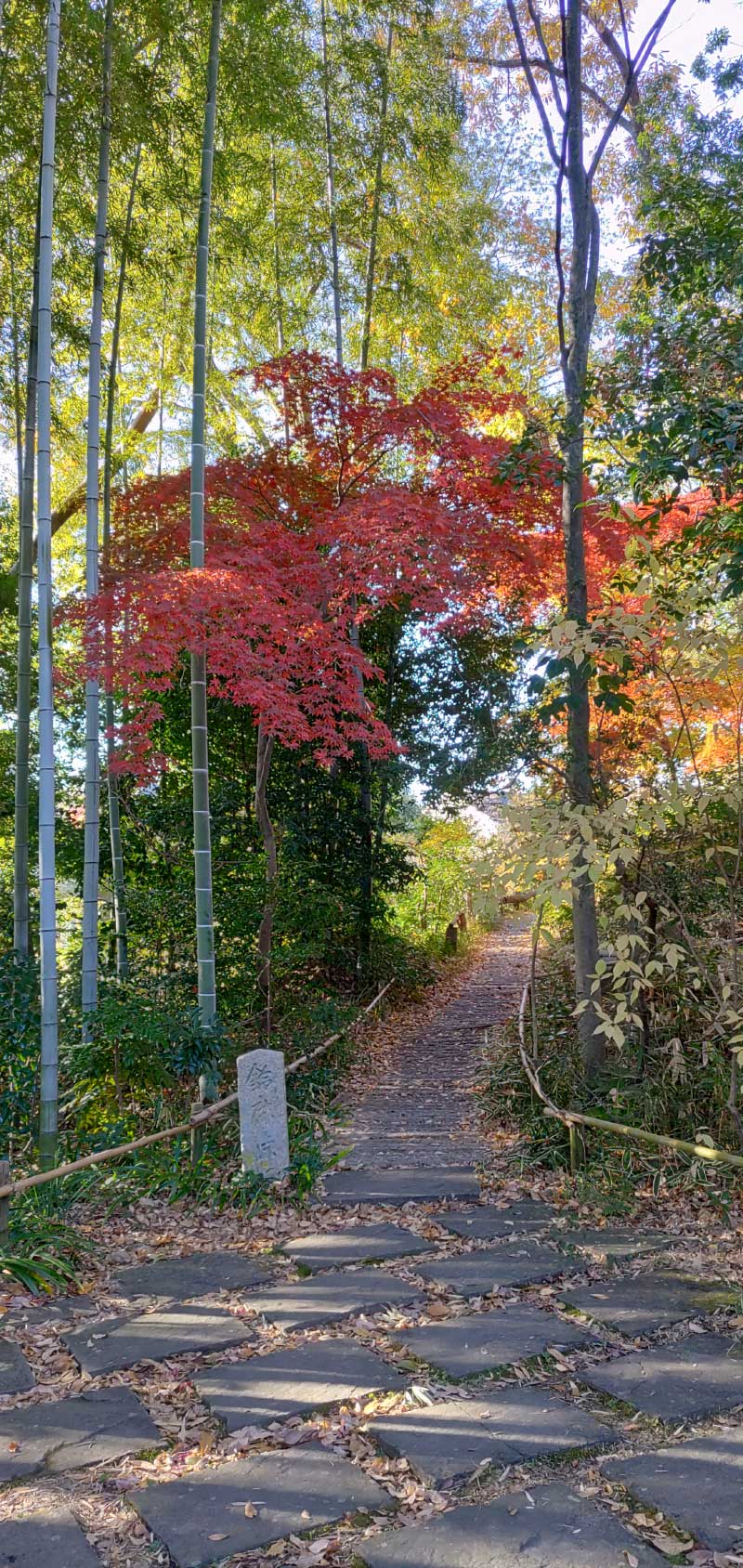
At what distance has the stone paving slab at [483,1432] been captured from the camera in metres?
2.31

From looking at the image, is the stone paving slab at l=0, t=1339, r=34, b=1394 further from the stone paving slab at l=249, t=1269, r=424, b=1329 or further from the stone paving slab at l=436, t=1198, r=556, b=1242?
the stone paving slab at l=436, t=1198, r=556, b=1242

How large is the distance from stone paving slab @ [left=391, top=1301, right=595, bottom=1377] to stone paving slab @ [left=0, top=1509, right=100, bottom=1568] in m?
1.06

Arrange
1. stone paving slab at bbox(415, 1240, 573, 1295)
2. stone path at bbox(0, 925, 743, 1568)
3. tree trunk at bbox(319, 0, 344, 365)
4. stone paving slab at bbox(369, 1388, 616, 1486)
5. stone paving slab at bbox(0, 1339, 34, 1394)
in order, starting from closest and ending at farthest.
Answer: stone path at bbox(0, 925, 743, 1568) < stone paving slab at bbox(369, 1388, 616, 1486) < stone paving slab at bbox(0, 1339, 34, 1394) < stone paving slab at bbox(415, 1240, 573, 1295) < tree trunk at bbox(319, 0, 344, 365)

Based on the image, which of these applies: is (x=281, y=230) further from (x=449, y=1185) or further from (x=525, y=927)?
(x=525, y=927)

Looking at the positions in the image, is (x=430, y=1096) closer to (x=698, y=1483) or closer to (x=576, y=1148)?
(x=576, y=1148)

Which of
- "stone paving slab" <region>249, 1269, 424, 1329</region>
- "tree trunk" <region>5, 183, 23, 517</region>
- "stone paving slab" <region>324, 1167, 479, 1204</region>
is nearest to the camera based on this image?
"stone paving slab" <region>249, 1269, 424, 1329</region>

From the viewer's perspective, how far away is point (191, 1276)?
3.56 m

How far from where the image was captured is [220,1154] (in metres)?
4.82

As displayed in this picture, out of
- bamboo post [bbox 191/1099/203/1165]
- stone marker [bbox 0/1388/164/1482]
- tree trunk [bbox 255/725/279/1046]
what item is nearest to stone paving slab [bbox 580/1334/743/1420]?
stone marker [bbox 0/1388/164/1482]

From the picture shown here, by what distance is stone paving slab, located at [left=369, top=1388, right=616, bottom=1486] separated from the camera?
91.0 inches

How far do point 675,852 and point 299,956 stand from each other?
2985 millimetres

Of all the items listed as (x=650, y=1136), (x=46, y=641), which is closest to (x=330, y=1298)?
(x=650, y=1136)

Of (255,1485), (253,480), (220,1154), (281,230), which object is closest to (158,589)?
(253,480)

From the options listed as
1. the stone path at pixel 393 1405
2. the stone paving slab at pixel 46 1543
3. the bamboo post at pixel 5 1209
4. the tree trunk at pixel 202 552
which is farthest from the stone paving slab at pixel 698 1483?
the tree trunk at pixel 202 552
